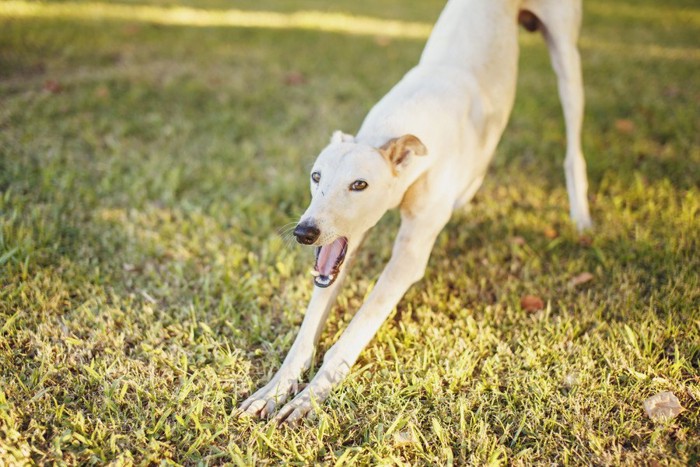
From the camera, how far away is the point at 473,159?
3.40m

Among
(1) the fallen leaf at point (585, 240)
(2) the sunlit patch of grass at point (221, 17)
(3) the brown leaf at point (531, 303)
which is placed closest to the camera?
(3) the brown leaf at point (531, 303)

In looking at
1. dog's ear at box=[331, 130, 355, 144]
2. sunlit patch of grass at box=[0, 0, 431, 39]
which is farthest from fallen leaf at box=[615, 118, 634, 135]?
sunlit patch of grass at box=[0, 0, 431, 39]

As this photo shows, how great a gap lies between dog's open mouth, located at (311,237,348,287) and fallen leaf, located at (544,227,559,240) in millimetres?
1862

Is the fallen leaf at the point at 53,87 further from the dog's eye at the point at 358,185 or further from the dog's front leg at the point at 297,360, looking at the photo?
the dog's eye at the point at 358,185

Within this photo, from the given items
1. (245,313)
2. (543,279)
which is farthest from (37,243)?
(543,279)

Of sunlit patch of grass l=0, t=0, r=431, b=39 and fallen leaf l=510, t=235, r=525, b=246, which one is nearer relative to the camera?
fallen leaf l=510, t=235, r=525, b=246

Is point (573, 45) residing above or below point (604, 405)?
above

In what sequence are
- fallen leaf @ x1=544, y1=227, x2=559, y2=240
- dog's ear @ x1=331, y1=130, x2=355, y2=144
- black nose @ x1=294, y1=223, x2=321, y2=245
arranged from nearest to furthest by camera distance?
black nose @ x1=294, y1=223, x2=321, y2=245, dog's ear @ x1=331, y1=130, x2=355, y2=144, fallen leaf @ x1=544, y1=227, x2=559, y2=240

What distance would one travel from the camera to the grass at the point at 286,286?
246 centimetres

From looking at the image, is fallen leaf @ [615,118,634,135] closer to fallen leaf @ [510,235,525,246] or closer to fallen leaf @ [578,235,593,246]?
fallen leaf @ [578,235,593,246]

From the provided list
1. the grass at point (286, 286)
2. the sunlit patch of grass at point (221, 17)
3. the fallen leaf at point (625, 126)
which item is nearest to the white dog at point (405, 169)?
the grass at point (286, 286)

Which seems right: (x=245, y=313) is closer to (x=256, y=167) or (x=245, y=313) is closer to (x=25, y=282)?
(x=25, y=282)

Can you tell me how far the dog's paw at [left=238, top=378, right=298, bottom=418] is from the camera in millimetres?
2576

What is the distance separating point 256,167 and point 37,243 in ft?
6.09
